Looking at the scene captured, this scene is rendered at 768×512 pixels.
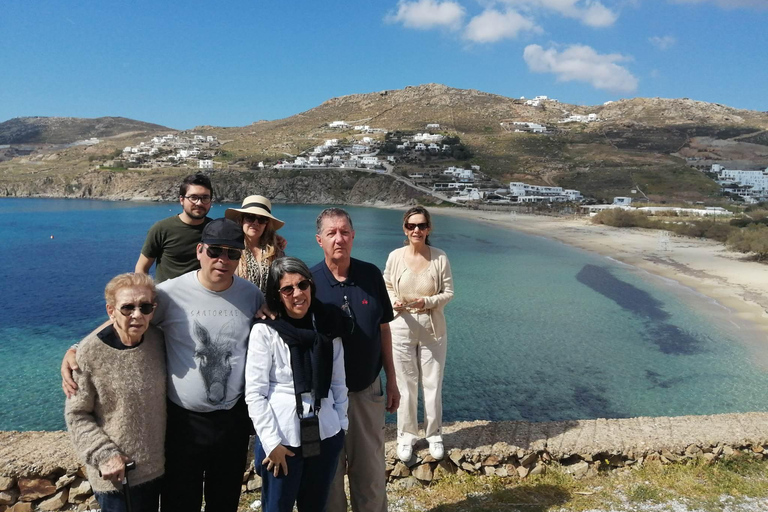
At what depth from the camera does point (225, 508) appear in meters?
2.41

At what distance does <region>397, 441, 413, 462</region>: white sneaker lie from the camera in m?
3.81

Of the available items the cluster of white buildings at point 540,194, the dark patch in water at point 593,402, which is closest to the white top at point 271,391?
the dark patch in water at point 593,402

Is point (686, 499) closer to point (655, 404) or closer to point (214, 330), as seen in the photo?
point (214, 330)

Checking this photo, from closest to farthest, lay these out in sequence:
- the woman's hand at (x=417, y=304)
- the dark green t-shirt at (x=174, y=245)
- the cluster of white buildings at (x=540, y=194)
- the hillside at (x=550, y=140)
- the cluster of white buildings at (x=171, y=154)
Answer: the dark green t-shirt at (x=174, y=245)
the woman's hand at (x=417, y=304)
the cluster of white buildings at (x=540, y=194)
the hillside at (x=550, y=140)
the cluster of white buildings at (x=171, y=154)

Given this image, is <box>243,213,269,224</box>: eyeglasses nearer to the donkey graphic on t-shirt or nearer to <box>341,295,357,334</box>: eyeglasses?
<box>341,295,357,334</box>: eyeglasses

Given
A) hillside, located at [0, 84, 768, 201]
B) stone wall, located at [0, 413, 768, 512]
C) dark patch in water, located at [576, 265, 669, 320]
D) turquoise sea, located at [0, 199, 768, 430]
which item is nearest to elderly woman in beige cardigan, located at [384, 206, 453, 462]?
stone wall, located at [0, 413, 768, 512]

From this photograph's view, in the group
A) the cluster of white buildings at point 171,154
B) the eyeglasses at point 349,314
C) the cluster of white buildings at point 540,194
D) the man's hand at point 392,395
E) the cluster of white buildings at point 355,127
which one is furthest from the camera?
the cluster of white buildings at point 355,127

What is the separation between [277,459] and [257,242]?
1.61 m

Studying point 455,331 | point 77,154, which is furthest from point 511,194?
point 77,154

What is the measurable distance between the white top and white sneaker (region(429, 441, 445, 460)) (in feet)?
6.29

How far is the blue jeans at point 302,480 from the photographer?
2203 mm

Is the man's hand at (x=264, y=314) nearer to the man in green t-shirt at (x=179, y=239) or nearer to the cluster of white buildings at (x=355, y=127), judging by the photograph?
the man in green t-shirt at (x=179, y=239)

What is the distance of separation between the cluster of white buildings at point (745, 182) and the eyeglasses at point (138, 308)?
253 feet

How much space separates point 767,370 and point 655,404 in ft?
11.2
